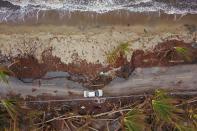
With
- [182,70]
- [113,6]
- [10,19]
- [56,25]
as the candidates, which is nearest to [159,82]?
[182,70]

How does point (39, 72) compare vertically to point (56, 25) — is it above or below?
below

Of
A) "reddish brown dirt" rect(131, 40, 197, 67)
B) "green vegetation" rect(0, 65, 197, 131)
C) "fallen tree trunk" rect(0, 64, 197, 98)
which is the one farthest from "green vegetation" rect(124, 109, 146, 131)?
"reddish brown dirt" rect(131, 40, 197, 67)

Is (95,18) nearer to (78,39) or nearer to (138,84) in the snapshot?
(78,39)

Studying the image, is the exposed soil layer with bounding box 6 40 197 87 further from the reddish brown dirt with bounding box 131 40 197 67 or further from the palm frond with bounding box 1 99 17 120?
the palm frond with bounding box 1 99 17 120

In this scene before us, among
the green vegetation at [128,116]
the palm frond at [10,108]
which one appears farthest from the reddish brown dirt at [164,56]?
the palm frond at [10,108]

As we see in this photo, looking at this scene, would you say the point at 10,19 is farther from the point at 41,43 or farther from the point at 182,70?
the point at 182,70

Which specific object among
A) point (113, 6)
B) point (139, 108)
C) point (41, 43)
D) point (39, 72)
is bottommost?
point (139, 108)
